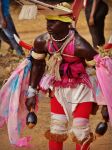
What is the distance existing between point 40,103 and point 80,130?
231cm

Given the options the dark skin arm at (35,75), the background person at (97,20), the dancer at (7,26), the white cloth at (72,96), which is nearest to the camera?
the white cloth at (72,96)

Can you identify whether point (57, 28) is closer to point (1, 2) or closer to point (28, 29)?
point (1, 2)

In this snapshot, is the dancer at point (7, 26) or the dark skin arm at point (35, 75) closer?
the dark skin arm at point (35, 75)

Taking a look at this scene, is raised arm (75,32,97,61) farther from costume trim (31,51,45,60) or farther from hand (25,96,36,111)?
hand (25,96,36,111)

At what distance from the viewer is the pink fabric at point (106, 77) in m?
4.32

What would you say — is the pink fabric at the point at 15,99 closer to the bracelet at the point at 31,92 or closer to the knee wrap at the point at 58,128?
the bracelet at the point at 31,92

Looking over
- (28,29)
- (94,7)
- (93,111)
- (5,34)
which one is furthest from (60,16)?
(28,29)

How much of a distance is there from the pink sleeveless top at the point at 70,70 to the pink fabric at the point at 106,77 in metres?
0.16

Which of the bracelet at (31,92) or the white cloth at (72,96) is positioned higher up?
the bracelet at (31,92)

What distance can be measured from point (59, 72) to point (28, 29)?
6020mm

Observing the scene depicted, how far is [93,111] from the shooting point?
14.9ft

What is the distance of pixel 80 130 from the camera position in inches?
173

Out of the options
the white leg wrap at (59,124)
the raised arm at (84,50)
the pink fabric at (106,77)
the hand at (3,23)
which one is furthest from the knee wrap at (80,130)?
the hand at (3,23)

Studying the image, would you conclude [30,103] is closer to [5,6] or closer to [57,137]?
[57,137]
